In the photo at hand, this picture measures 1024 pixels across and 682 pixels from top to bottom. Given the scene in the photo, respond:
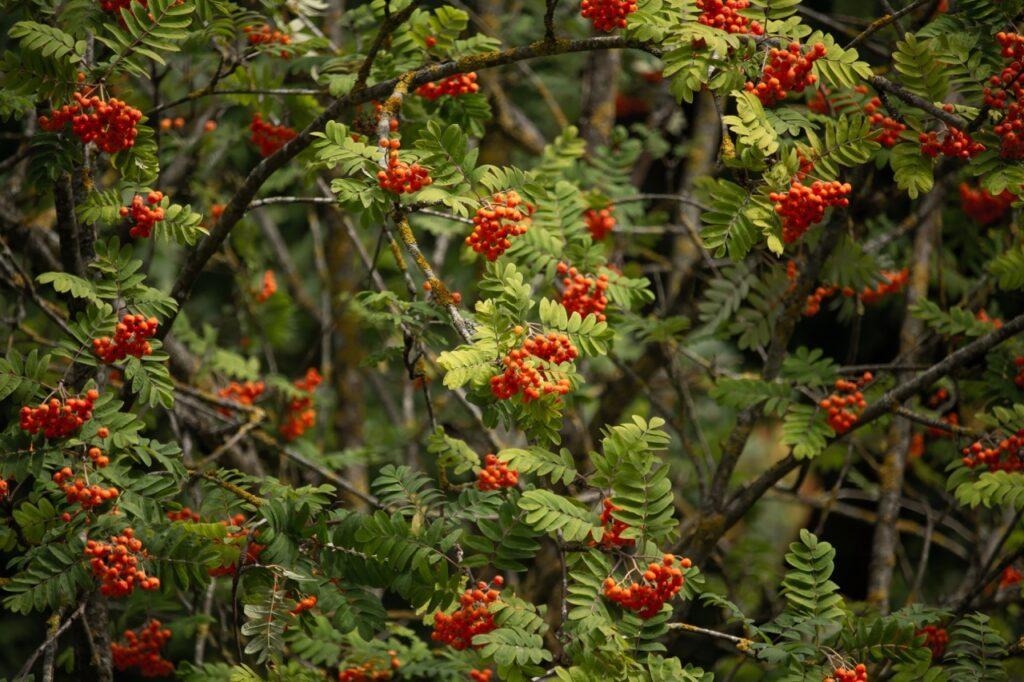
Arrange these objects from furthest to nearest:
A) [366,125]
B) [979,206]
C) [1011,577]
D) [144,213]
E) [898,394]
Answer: [979,206] → [1011,577] → [898,394] → [366,125] → [144,213]

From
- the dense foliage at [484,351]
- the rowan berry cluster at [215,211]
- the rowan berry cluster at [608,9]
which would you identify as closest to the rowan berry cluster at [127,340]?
the dense foliage at [484,351]

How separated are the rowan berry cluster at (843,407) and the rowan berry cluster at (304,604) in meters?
1.77

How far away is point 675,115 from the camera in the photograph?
5.91 m

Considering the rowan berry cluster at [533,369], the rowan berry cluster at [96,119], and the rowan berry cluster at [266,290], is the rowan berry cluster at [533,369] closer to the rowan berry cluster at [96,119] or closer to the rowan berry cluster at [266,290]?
the rowan berry cluster at [96,119]

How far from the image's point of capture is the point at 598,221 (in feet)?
12.8

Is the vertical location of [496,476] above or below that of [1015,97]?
below

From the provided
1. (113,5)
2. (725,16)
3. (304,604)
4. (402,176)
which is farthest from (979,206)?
(113,5)

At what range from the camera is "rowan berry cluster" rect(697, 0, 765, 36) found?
8.66ft

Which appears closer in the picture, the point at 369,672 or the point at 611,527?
the point at 611,527

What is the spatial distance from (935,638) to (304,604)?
1990mm

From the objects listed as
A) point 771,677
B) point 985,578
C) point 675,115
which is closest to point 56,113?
point 771,677

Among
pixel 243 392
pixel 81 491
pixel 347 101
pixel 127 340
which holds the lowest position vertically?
pixel 243 392

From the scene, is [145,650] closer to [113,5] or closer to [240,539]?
[240,539]

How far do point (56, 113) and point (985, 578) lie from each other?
3.29 metres
